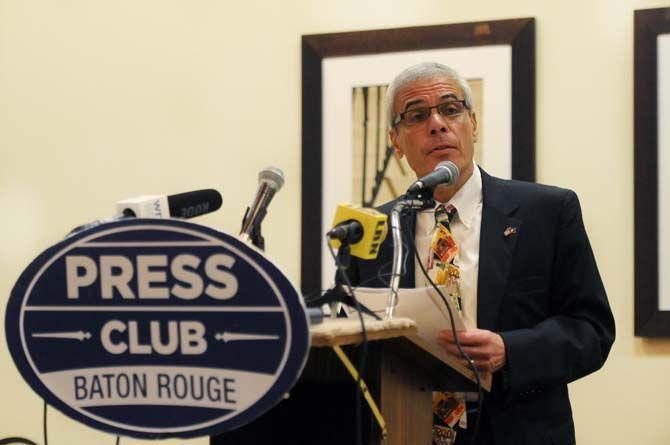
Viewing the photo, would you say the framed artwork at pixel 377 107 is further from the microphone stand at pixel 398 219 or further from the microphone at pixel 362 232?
the microphone at pixel 362 232

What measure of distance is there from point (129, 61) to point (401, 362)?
213cm

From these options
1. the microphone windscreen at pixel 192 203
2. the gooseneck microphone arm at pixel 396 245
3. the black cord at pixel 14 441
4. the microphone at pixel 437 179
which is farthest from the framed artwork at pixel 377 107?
the microphone windscreen at pixel 192 203

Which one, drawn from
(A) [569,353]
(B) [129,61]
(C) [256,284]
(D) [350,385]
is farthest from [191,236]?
(B) [129,61]

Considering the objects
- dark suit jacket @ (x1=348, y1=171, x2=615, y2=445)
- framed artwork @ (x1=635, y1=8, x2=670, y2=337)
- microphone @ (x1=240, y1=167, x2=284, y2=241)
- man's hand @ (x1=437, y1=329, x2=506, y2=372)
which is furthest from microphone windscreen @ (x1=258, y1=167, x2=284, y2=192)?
framed artwork @ (x1=635, y1=8, x2=670, y2=337)

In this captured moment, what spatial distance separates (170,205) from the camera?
1.33 metres

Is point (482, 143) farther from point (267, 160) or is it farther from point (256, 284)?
point (256, 284)

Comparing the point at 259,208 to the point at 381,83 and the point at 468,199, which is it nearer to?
the point at 468,199

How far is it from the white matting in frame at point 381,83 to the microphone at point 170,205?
145 centimetres

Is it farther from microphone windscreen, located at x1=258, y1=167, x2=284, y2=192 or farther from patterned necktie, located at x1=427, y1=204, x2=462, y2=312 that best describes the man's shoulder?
microphone windscreen, located at x1=258, y1=167, x2=284, y2=192

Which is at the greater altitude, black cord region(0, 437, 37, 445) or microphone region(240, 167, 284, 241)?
microphone region(240, 167, 284, 241)

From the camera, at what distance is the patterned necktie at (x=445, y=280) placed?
1755 millimetres

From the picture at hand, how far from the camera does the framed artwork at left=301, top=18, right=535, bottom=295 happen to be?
2709mm

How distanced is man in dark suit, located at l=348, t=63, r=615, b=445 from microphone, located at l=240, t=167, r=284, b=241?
0.43 metres

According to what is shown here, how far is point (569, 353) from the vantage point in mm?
1703
